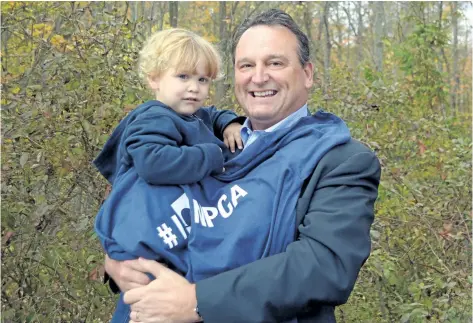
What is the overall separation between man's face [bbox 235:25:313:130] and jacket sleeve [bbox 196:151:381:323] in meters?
0.64

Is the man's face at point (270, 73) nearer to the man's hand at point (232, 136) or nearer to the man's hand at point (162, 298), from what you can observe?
the man's hand at point (232, 136)

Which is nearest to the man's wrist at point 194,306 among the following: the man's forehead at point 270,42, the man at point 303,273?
the man at point 303,273

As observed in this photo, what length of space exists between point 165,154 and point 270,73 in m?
0.58

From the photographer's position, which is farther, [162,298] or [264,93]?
[264,93]

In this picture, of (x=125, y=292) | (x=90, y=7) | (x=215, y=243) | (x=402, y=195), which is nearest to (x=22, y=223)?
(x=90, y=7)

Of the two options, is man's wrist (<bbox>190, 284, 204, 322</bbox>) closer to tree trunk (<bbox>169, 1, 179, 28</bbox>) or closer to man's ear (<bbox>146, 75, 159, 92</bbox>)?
man's ear (<bbox>146, 75, 159, 92</bbox>)

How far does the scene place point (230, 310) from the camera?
2004 millimetres

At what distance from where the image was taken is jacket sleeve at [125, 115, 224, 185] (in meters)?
2.27

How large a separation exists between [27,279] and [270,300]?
107 inches

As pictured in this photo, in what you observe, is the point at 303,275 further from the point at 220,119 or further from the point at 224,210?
the point at 220,119

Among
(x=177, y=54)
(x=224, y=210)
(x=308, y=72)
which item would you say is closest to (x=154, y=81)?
(x=177, y=54)

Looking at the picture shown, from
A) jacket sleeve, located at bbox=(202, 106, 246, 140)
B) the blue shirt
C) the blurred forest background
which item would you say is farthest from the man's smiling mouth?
the blurred forest background

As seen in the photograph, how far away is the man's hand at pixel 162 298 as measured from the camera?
2.07 m

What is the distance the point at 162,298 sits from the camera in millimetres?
2111
